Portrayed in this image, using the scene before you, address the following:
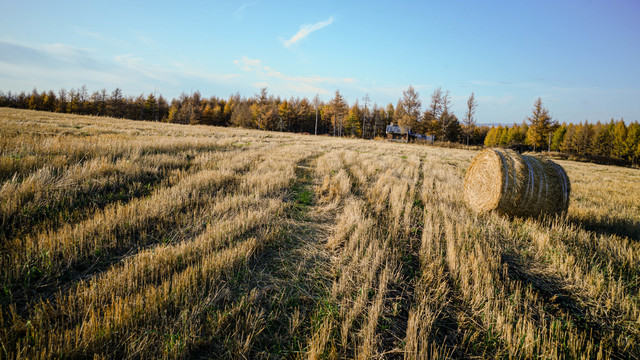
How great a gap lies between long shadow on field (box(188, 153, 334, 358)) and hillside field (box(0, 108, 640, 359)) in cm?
2

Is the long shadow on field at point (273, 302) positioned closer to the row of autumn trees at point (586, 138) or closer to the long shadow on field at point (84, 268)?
the long shadow on field at point (84, 268)

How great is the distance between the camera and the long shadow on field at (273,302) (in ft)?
6.68

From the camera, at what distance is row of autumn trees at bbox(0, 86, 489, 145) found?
62.1 meters

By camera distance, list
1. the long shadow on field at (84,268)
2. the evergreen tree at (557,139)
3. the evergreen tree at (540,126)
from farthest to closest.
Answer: the evergreen tree at (557,139), the evergreen tree at (540,126), the long shadow on field at (84,268)

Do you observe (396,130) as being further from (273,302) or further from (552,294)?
(273,302)

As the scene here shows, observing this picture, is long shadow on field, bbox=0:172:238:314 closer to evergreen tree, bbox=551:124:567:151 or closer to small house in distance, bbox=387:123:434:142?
small house in distance, bbox=387:123:434:142

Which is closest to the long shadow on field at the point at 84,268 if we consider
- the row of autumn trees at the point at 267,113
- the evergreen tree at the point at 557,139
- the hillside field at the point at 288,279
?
the hillside field at the point at 288,279

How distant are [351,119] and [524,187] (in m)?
73.4

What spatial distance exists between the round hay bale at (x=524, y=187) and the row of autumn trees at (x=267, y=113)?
57.4 meters

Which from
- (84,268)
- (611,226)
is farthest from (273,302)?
(611,226)

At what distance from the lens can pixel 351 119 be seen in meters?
75.9

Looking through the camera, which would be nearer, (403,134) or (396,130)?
(403,134)

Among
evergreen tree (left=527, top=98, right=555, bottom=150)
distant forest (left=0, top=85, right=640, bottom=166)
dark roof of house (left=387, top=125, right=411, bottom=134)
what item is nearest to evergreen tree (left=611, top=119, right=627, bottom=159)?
distant forest (left=0, top=85, right=640, bottom=166)

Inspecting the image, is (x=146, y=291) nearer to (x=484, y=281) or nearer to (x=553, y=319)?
(x=484, y=281)
